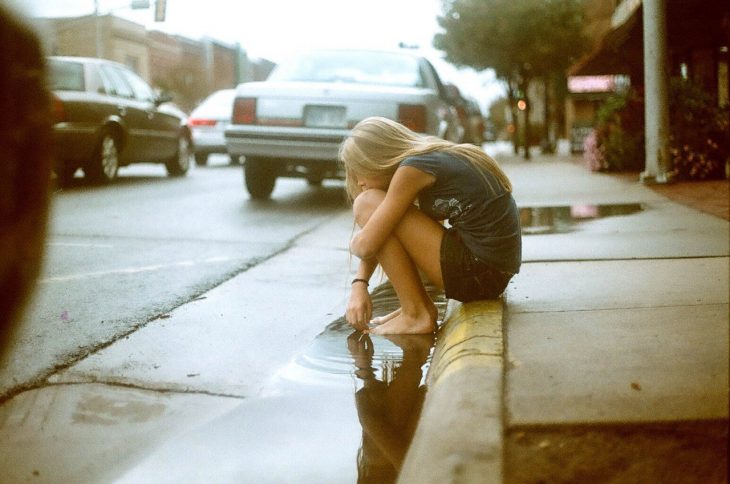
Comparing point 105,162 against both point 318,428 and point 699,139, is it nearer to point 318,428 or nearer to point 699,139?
point 699,139

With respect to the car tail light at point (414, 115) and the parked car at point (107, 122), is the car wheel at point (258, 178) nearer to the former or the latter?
the car tail light at point (414, 115)

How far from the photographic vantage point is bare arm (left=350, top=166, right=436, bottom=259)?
3.96m

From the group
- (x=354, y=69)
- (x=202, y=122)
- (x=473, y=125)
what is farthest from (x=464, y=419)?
(x=473, y=125)

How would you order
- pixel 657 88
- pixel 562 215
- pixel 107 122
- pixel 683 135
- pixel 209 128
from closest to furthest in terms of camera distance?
pixel 562 215, pixel 657 88, pixel 683 135, pixel 107 122, pixel 209 128

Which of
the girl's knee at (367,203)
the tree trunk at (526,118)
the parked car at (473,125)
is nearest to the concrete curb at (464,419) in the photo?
the girl's knee at (367,203)

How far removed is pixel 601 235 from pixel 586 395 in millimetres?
4235

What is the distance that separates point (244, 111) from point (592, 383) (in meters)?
7.91

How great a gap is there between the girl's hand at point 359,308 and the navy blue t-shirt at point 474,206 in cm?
49

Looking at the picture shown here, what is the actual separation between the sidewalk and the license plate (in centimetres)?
505

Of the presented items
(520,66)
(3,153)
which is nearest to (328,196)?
(3,153)

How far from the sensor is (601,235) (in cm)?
655

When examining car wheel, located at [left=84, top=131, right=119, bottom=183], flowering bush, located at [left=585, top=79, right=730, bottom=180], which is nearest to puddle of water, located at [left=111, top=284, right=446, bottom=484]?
flowering bush, located at [left=585, top=79, right=730, bottom=180]

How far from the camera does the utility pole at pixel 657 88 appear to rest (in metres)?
10.8

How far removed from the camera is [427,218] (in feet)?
13.6
